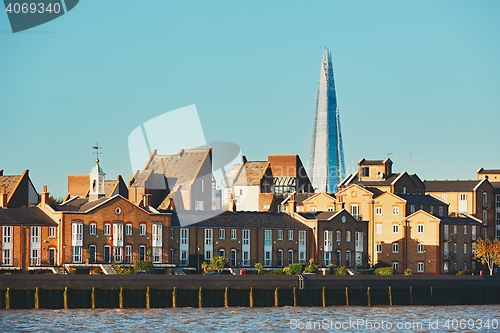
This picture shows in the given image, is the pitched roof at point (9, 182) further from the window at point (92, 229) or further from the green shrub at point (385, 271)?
the green shrub at point (385, 271)

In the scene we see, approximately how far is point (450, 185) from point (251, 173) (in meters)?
26.2

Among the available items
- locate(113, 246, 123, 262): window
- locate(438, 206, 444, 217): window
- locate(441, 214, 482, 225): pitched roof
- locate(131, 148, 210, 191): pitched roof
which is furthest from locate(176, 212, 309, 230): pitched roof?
locate(438, 206, 444, 217): window

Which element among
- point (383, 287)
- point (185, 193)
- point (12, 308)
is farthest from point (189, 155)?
point (12, 308)

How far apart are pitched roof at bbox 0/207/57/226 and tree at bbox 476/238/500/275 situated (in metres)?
45.5

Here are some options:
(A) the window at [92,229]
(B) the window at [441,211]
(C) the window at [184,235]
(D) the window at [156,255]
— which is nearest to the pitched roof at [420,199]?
(B) the window at [441,211]

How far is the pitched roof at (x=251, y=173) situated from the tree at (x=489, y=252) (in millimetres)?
33698

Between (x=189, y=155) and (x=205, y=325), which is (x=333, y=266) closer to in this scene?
(x=189, y=155)

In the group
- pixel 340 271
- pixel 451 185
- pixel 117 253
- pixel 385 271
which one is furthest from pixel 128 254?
pixel 451 185

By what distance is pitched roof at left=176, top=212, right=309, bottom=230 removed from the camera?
11938 cm

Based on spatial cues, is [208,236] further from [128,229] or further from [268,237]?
[128,229]

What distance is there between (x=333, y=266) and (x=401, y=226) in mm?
11928

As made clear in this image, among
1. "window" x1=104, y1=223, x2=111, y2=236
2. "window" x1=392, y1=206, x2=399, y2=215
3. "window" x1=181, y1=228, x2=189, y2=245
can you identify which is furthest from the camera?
"window" x1=392, y1=206, x2=399, y2=215

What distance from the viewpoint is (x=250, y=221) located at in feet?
400

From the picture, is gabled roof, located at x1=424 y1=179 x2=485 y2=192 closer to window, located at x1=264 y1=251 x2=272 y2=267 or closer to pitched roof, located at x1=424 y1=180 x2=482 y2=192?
pitched roof, located at x1=424 y1=180 x2=482 y2=192
